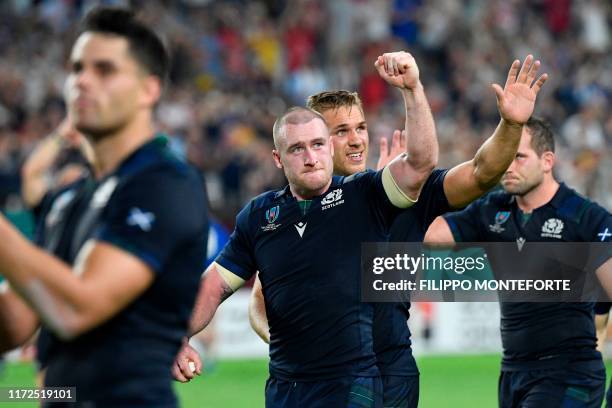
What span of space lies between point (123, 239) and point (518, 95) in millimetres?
2744

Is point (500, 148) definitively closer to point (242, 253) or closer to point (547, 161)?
point (242, 253)

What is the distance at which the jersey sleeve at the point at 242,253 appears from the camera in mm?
6402

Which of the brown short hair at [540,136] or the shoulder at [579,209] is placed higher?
the brown short hair at [540,136]

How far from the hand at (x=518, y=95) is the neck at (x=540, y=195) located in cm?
205

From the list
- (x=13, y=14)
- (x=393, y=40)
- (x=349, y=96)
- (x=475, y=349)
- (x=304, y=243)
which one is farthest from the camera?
(x=393, y=40)

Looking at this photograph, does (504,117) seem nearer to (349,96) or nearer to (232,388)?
(349,96)

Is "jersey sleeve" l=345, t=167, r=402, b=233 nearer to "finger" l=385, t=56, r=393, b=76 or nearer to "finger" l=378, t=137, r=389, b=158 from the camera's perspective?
"finger" l=385, t=56, r=393, b=76

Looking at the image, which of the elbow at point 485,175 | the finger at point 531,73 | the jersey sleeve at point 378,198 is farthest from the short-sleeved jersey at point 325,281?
the finger at point 531,73

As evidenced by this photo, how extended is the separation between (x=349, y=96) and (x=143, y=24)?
330 centimetres

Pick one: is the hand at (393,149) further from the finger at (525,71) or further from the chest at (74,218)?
the chest at (74,218)

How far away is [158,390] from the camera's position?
3771mm

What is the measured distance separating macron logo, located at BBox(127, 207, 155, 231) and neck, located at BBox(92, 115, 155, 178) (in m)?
0.26

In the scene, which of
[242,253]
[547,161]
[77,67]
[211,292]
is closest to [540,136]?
[547,161]

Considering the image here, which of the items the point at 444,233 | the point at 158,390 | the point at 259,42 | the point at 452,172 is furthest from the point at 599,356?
the point at 259,42
